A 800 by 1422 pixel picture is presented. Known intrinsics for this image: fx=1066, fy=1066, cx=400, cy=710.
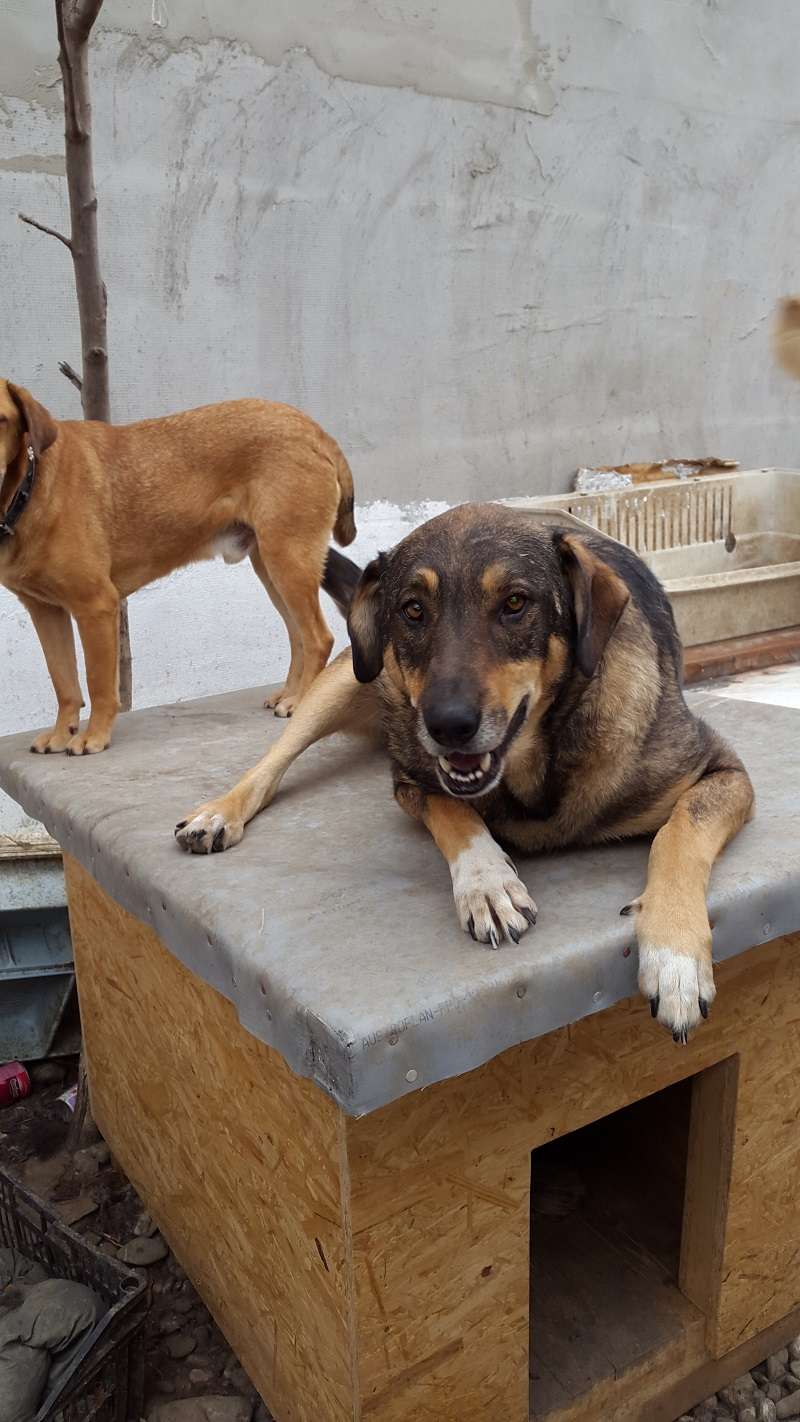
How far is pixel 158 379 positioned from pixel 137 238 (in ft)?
1.70

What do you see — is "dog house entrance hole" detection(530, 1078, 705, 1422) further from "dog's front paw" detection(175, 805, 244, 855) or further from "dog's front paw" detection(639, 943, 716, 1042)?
"dog's front paw" detection(175, 805, 244, 855)

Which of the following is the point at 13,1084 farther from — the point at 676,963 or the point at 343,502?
the point at 676,963

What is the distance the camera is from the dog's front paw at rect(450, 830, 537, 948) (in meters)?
1.66

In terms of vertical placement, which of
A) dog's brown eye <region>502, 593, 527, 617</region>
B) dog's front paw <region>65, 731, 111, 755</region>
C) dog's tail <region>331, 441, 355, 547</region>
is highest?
dog's brown eye <region>502, 593, 527, 617</region>

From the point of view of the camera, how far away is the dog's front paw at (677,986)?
156cm

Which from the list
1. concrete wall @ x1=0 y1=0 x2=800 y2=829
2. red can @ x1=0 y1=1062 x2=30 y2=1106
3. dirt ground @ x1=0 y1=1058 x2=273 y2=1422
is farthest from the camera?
concrete wall @ x1=0 y1=0 x2=800 y2=829

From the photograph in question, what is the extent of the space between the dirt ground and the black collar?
177 cm

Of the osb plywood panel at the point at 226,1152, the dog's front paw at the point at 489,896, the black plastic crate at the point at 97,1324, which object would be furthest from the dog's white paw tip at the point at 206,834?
the black plastic crate at the point at 97,1324

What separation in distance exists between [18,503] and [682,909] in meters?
1.90

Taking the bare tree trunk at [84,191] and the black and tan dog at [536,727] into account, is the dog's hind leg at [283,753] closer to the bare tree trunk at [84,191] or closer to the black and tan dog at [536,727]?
the black and tan dog at [536,727]

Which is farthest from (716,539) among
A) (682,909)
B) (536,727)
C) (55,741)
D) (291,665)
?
(682,909)

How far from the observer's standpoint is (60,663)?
120 inches

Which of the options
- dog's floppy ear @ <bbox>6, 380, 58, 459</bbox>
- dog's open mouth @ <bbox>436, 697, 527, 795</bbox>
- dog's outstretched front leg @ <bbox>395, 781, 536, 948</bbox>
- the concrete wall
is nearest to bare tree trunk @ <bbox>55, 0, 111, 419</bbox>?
dog's floppy ear @ <bbox>6, 380, 58, 459</bbox>

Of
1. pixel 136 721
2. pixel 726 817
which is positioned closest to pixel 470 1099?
pixel 726 817
